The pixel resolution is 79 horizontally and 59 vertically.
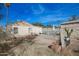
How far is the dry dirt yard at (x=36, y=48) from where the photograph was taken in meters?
1.66

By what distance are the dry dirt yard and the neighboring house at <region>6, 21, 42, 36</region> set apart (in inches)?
2.7

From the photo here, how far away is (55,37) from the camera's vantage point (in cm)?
168

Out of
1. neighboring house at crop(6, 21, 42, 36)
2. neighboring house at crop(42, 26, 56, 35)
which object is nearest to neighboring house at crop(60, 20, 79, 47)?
neighboring house at crop(42, 26, 56, 35)

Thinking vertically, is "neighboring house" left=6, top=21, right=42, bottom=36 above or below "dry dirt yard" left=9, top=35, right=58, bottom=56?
above

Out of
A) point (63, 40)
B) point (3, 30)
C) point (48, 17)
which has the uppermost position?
point (48, 17)

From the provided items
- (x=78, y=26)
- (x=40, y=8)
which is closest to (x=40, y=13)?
(x=40, y=8)

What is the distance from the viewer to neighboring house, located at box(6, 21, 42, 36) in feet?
5.51

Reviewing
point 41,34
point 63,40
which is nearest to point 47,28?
point 41,34

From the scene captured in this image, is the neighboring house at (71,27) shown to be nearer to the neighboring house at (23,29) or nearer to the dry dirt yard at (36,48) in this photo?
the dry dirt yard at (36,48)

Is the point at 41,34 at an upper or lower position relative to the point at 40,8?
lower

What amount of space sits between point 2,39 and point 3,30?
9 centimetres

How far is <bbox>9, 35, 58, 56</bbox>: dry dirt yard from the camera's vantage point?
5.44 ft

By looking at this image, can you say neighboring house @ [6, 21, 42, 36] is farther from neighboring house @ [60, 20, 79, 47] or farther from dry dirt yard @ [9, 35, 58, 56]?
neighboring house @ [60, 20, 79, 47]

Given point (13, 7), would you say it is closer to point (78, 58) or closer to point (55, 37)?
point (55, 37)
